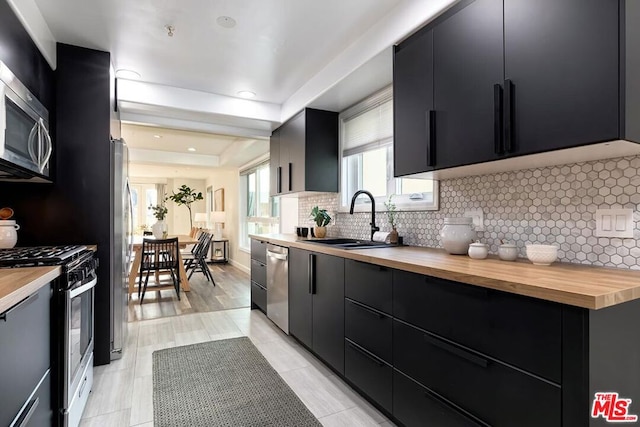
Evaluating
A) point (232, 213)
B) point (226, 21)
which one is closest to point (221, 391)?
point (226, 21)

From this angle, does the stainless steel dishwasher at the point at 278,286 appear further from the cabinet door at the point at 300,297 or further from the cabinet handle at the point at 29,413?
the cabinet handle at the point at 29,413

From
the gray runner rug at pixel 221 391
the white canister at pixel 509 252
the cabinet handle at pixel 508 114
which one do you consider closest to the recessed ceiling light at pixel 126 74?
the gray runner rug at pixel 221 391

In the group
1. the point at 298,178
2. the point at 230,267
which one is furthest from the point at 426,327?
the point at 230,267

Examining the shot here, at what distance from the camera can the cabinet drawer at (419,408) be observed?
1374 millimetres

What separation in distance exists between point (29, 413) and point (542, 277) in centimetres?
192

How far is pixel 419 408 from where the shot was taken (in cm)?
156

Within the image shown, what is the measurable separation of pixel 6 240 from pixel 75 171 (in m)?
0.66

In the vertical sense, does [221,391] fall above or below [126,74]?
below

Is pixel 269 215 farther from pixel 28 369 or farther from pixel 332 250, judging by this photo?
pixel 28 369

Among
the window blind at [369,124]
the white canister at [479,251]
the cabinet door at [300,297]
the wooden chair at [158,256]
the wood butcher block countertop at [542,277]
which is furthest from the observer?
the wooden chair at [158,256]

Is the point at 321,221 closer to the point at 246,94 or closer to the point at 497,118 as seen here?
the point at 246,94

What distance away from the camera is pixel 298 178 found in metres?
3.59

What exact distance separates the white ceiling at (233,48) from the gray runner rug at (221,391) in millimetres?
2288

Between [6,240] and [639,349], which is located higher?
[6,240]
